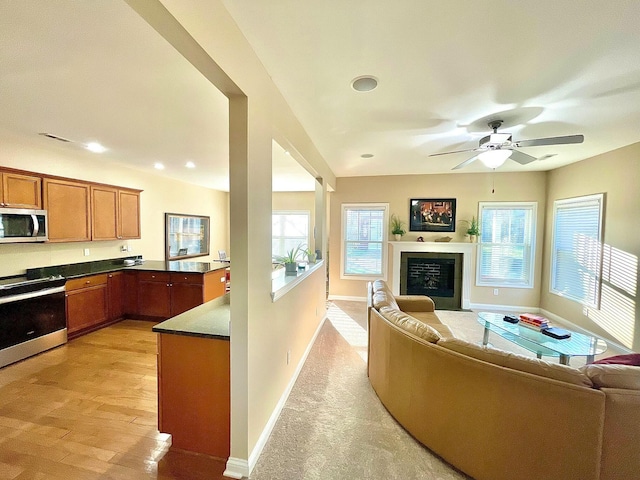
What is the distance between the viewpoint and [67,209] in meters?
3.81

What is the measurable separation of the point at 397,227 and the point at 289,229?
332cm

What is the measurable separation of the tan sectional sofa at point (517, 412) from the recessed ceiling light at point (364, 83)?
73.8 inches

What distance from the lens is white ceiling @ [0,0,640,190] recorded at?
4.61ft

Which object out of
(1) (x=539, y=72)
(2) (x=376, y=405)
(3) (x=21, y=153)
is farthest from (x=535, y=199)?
(3) (x=21, y=153)

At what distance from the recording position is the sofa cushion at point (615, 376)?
135 centimetres

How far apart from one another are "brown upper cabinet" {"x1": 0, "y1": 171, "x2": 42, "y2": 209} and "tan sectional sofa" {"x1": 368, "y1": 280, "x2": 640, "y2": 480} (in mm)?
4620

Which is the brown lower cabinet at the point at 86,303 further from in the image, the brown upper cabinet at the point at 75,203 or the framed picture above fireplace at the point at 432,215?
the framed picture above fireplace at the point at 432,215

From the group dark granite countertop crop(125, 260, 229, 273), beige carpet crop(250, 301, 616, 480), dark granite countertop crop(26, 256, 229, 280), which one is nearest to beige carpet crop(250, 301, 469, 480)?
beige carpet crop(250, 301, 616, 480)

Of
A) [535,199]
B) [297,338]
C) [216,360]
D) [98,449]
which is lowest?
[98,449]

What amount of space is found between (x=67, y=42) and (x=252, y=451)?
2.71 metres

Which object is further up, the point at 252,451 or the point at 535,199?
the point at 535,199

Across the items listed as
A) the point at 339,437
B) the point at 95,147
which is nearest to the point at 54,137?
the point at 95,147

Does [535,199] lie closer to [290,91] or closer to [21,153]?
[290,91]

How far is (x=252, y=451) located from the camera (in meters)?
1.79
